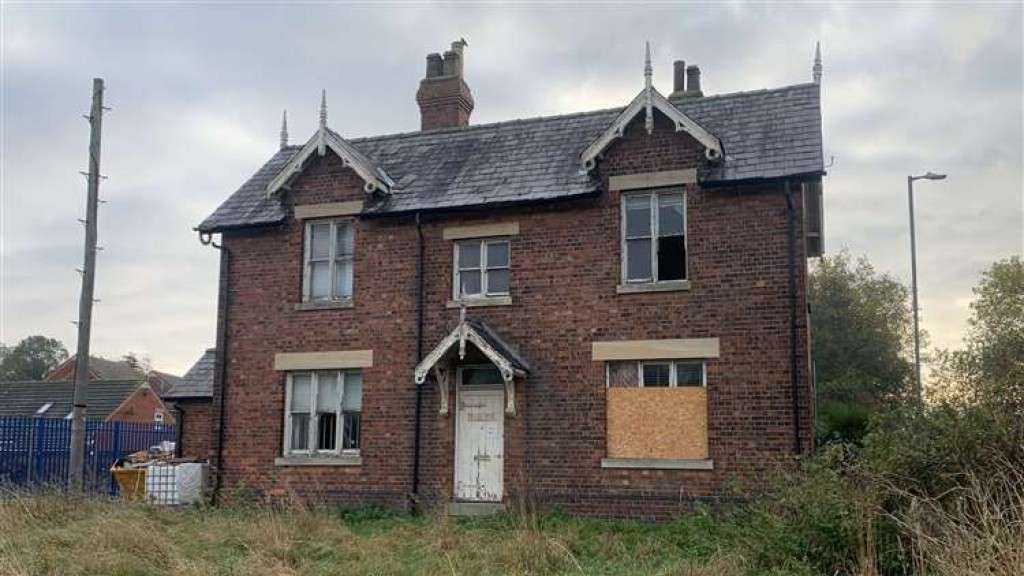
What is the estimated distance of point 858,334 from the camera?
43188 mm

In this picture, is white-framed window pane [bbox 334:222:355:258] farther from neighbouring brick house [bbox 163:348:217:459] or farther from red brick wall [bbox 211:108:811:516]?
neighbouring brick house [bbox 163:348:217:459]

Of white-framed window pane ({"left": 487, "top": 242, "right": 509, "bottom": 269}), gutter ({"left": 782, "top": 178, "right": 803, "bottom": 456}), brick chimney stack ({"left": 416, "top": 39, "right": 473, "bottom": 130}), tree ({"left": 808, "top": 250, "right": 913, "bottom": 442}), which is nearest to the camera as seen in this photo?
gutter ({"left": 782, "top": 178, "right": 803, "bottom": 456})

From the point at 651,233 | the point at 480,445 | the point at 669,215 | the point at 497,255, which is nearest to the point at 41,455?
the point at 480,445

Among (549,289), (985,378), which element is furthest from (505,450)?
(985,378)

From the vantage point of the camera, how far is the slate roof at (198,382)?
Answer: 941 inches

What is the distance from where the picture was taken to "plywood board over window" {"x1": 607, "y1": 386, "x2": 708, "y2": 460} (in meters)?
16.0

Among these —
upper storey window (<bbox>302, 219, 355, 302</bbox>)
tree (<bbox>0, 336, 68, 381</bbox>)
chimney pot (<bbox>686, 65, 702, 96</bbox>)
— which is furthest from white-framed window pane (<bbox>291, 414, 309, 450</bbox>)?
tree (<bbox>0, 336, 68, 381</bbox>)

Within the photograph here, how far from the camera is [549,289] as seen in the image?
17250 mm

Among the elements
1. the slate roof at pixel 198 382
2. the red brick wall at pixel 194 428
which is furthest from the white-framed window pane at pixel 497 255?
the red brick wall at pixel 194 428

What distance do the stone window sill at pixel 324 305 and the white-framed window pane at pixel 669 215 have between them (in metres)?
6.24

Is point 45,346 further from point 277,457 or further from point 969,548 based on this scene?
point 969,548

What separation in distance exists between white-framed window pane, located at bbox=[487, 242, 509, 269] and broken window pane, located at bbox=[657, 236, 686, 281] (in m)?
2.93

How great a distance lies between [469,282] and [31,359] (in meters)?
86.8

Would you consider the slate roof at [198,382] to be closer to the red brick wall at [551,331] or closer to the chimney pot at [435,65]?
the red brick wall at [551,331]
